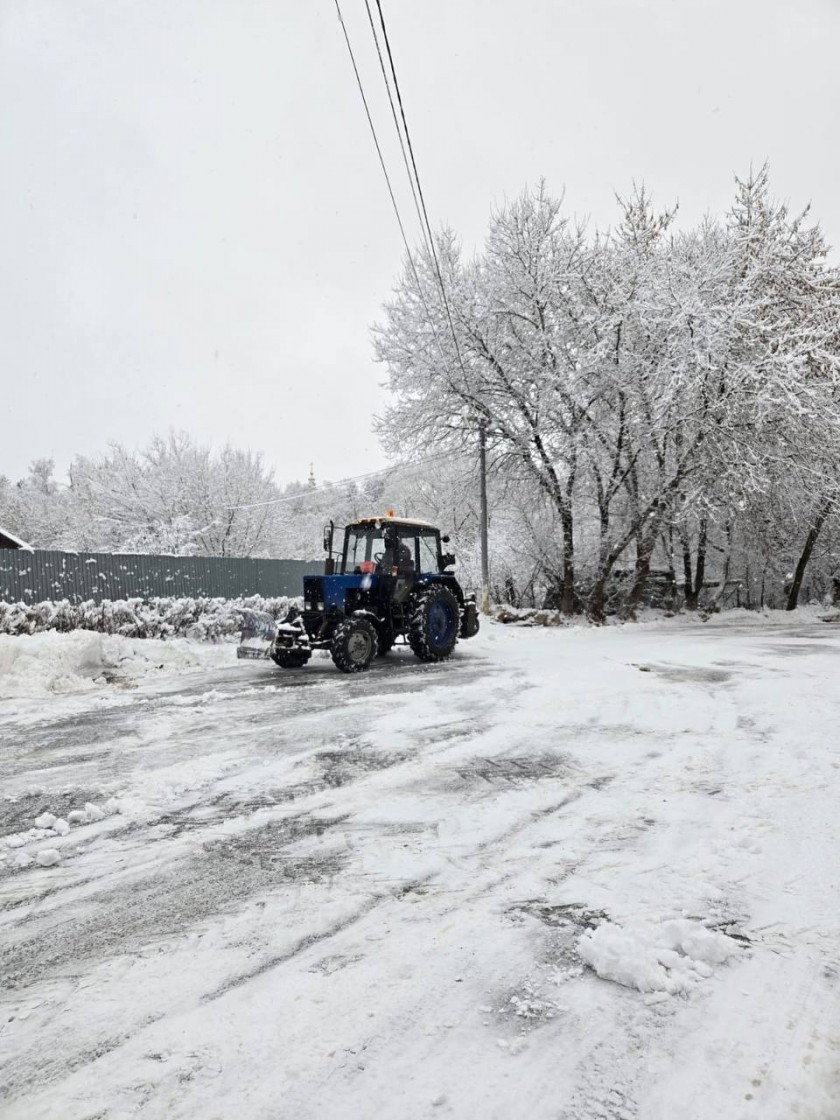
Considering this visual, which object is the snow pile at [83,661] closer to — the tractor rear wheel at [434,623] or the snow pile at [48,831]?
the tractor rear wheel at [434,623]

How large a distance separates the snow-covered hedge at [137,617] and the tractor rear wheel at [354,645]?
4220mm

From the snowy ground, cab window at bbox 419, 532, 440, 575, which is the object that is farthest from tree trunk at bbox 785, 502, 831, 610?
the snowy ground

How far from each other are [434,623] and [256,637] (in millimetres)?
3049

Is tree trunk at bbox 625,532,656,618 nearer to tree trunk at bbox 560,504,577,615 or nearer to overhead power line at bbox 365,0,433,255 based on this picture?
tree trunk at bbox 560,504,577,615

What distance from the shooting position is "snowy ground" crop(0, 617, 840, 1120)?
1809 millimetres

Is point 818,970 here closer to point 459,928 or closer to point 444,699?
point 459,928

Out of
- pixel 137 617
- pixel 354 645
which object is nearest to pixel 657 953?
pixel 354 645

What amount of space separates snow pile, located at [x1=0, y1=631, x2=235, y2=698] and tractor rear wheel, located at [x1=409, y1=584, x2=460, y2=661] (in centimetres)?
329

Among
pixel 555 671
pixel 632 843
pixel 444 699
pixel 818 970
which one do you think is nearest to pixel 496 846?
pixel 632 843

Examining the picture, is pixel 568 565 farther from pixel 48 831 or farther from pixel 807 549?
pixel 48 831

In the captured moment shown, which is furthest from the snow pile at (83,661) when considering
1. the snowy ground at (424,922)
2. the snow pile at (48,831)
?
the snow pile at (48,831)

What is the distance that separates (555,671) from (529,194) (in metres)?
15.9

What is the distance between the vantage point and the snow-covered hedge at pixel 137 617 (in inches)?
448

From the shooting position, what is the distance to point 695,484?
1862cm
